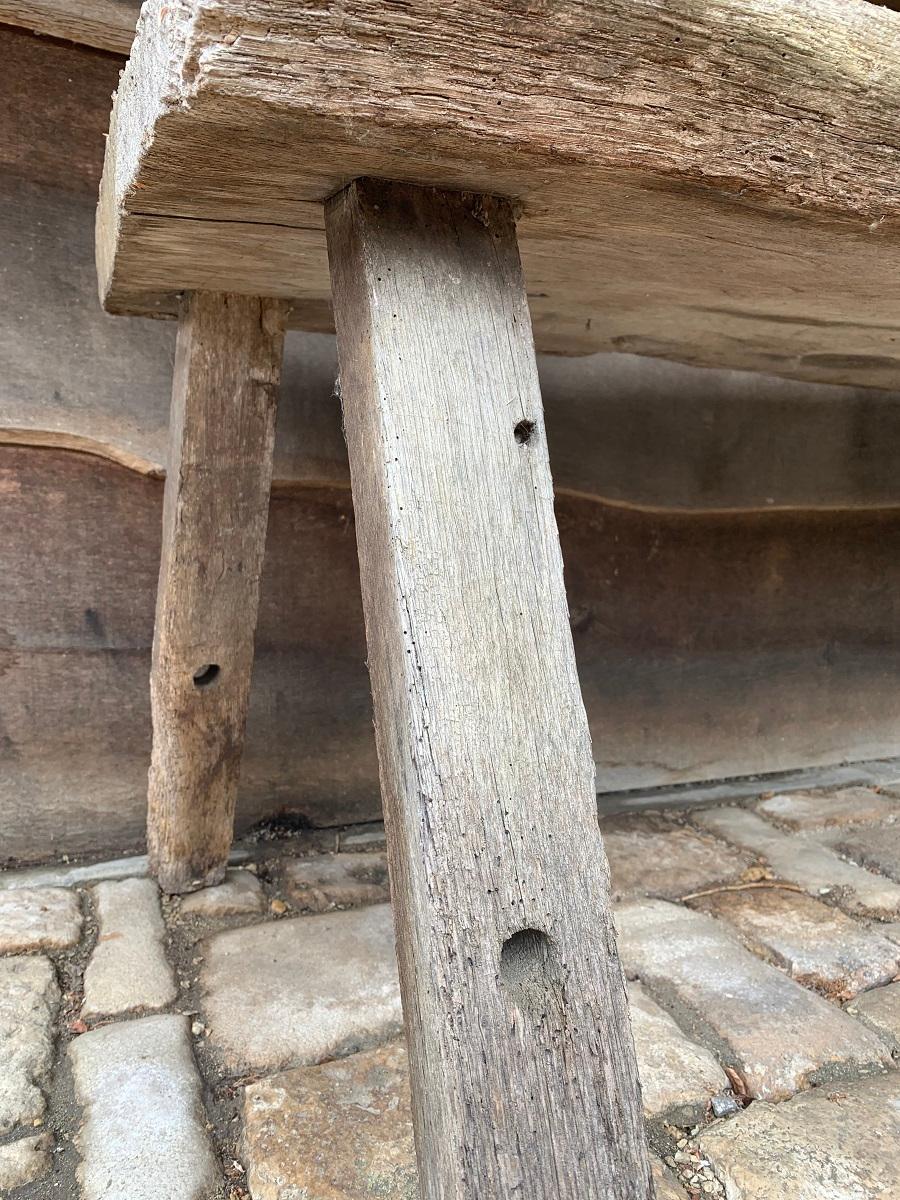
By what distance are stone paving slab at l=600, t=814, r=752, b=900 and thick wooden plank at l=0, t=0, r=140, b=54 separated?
67.9 inches

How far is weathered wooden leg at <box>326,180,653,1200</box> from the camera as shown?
72cm

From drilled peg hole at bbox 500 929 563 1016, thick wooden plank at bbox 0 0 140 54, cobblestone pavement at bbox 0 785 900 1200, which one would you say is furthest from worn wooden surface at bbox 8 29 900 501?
drilled peg hole at bbox 500 929 563 1016

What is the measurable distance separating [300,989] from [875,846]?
1.28 metres

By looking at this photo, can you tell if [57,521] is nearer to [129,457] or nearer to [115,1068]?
[129,457]

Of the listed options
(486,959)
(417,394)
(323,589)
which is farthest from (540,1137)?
(323,589)

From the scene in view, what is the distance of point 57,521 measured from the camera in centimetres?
180

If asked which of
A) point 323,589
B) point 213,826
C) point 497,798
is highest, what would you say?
point 323,589

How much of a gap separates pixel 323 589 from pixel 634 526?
797 mm

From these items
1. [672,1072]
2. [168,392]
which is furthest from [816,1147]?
[168,392]

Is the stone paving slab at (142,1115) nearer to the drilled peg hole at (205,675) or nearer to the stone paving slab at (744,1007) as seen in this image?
the drilled peg hole at (205,675)

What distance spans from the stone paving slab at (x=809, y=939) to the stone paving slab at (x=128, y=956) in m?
0.94

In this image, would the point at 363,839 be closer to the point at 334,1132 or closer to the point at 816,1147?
the point at 334,1132

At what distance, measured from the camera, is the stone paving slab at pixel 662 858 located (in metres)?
1.80

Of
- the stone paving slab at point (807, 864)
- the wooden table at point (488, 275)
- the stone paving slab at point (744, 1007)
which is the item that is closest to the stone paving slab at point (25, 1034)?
the wooden table at point (488, 275)
